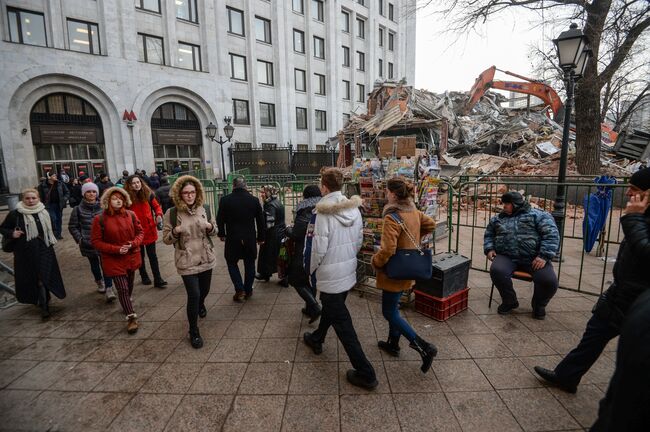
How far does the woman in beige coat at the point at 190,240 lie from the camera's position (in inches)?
151

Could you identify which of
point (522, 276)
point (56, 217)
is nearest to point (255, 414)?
point (522, 276)

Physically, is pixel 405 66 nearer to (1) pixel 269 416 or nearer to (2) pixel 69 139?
(2) pixel 69 139

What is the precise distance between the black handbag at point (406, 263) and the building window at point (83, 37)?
24.3 meters

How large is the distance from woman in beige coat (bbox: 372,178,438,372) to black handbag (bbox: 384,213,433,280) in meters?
0.03

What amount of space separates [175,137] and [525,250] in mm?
24413

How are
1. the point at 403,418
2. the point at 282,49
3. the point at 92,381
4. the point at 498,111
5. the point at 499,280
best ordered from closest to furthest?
the point at 403,418 < the point at 92,381 < the point at 499,280 < the point at 498,111 < the point at 282,49

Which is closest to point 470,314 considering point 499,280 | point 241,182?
point 499,280

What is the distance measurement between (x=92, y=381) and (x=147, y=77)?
75.8 feet

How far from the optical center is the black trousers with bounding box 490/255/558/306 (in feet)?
13.4

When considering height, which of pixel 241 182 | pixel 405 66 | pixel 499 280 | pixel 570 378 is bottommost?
pixel 570 378

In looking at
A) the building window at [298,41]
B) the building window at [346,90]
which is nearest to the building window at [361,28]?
the building window at [346,90]

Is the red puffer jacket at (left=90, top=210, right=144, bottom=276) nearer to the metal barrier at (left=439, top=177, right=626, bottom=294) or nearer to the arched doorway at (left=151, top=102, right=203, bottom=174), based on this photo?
the metal barrier at (left=439, top=177, right=626, bottom=294)

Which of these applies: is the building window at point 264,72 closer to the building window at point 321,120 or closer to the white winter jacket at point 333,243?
the building window at point 321,120

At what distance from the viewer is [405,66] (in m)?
42.9
